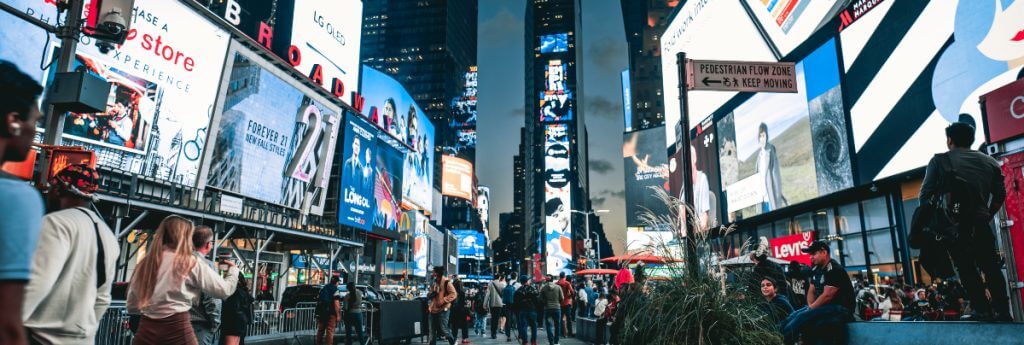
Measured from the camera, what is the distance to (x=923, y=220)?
15.2ft

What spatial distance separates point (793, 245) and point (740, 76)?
15843mm

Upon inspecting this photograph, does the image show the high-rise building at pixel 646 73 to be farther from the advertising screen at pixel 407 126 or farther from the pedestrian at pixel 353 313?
the pedestrian at pixel 353 313

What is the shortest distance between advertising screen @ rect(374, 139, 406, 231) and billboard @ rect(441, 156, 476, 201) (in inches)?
1240

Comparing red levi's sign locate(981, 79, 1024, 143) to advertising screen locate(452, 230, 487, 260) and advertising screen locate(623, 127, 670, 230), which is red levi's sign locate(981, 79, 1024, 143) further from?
advertising screen locate(452, 230, 487, 260)

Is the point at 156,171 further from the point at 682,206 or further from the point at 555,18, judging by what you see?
the point at 555,18

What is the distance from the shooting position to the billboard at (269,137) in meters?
25.7

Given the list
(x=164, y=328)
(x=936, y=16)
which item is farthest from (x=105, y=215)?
(x=936, y=16)

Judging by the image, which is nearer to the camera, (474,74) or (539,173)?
(539,173)

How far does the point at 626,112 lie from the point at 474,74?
102907 mm

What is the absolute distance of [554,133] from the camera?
103 m

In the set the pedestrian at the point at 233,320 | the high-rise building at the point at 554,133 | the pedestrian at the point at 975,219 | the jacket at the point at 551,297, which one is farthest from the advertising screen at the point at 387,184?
the pedestrian at the point at 975,219

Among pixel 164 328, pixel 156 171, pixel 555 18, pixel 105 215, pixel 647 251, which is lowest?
pixel 164 328

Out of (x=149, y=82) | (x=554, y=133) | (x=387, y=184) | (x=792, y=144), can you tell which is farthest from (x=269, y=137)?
(x=554, y=133)

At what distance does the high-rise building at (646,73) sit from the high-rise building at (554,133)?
12.8 m
